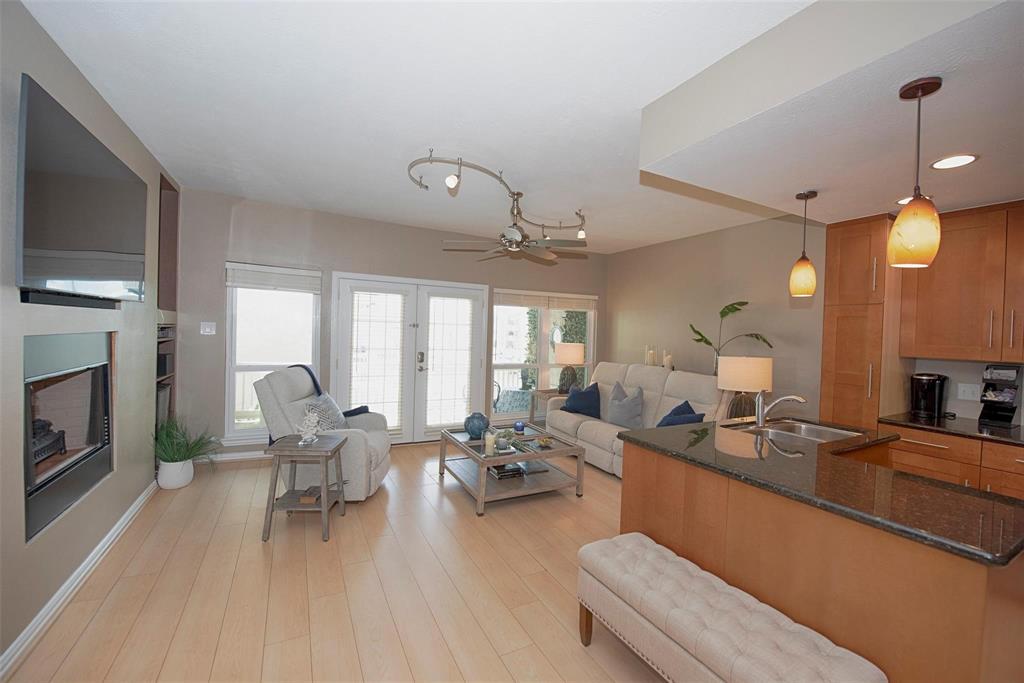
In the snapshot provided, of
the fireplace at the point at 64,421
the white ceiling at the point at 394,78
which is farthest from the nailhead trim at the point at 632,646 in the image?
the fireplace at the point at 64,421

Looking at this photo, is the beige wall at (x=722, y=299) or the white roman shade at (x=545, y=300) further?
the white roman shade at (x=545, y=300)

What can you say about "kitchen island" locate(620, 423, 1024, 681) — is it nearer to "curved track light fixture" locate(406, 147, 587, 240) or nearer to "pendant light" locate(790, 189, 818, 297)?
"pendant light" locate(790, 189, 818, 297)

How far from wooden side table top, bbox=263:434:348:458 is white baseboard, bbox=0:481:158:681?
98 centimetres

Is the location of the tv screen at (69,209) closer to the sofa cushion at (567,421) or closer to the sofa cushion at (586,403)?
the sofa cushion at (567,421)

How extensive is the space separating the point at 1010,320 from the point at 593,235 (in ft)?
11.7

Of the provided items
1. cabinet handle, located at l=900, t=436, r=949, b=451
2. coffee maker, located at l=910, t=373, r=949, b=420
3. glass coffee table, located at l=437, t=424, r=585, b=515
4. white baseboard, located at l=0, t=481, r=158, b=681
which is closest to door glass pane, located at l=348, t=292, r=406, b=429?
glass coffee table, located at l=437, t=424, r=585, b=515

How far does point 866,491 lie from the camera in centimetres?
149

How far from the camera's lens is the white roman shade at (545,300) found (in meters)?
5.83

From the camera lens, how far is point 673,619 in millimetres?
1479

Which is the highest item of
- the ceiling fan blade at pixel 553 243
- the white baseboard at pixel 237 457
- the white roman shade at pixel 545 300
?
the ceiling fan blade at pixel 553 243

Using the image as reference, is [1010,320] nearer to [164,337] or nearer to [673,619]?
[673,619]

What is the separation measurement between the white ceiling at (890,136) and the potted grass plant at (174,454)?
4.22m

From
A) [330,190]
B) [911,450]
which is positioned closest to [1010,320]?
[911,450]

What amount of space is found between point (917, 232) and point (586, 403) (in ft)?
12.0
